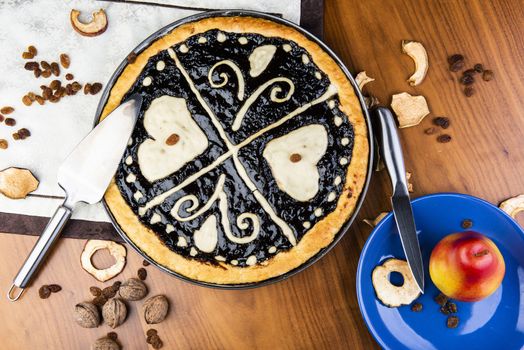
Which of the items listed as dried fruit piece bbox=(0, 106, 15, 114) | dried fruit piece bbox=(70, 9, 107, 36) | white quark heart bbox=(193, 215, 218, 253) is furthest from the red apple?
dried fruit piece bbox=(0, 106, 15, 114)

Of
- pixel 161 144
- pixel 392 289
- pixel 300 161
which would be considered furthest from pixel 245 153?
pixel 392 289

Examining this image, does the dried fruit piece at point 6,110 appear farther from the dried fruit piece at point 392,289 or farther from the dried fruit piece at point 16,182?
the dried fruit piece at point 392,289

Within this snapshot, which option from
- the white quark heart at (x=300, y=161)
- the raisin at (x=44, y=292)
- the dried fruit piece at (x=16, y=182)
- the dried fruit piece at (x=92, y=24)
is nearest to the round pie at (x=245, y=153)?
the white quark heart at (x=300, y=161)

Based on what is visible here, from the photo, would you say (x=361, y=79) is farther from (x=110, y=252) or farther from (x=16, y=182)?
(x=16, y=182)

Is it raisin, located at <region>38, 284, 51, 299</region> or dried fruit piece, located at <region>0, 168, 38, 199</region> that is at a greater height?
dried fruit piece, located at <region>0, 168, 38, 199</region>

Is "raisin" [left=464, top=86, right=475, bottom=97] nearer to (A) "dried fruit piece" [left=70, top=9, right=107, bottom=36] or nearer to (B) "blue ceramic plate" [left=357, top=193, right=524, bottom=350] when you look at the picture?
(B) "blue ceramic plate" [left=357, top=193, right=524, bottom=350]

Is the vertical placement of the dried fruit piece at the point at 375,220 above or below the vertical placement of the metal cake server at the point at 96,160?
below
